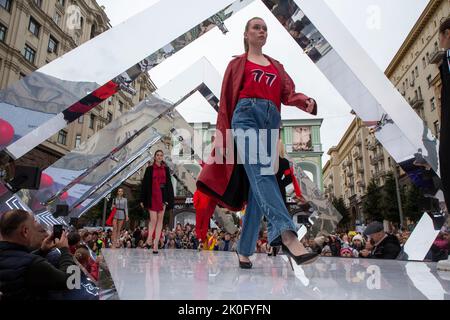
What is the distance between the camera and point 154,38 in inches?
161

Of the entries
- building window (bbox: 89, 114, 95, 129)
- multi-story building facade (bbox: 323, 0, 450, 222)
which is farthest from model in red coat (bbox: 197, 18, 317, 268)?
building window (bbox: 89, 114, 95, 129)

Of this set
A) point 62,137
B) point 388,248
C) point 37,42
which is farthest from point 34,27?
point 388,248

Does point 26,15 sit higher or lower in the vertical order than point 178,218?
higher

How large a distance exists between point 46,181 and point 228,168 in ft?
16.7

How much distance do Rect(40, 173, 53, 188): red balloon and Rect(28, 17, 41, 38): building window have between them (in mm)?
16850

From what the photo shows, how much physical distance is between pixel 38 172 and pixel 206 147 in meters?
6.82

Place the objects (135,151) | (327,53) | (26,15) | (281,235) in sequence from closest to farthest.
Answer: (281,235) → (327,53) → (135,151) → (26,15)

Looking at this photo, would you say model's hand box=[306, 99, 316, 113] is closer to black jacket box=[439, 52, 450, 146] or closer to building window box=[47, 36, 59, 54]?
black jacket box=[439, 52, 450, 146]

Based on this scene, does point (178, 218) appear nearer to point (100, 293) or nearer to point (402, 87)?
point (402, 87)

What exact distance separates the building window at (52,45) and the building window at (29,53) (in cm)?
88

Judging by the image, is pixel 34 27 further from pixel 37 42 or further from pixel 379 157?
pixel 379 157

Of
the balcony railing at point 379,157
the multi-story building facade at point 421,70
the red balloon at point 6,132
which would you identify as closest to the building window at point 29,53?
the multi-story building facade at point 421,70

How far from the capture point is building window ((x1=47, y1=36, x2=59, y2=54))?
20.6 m
